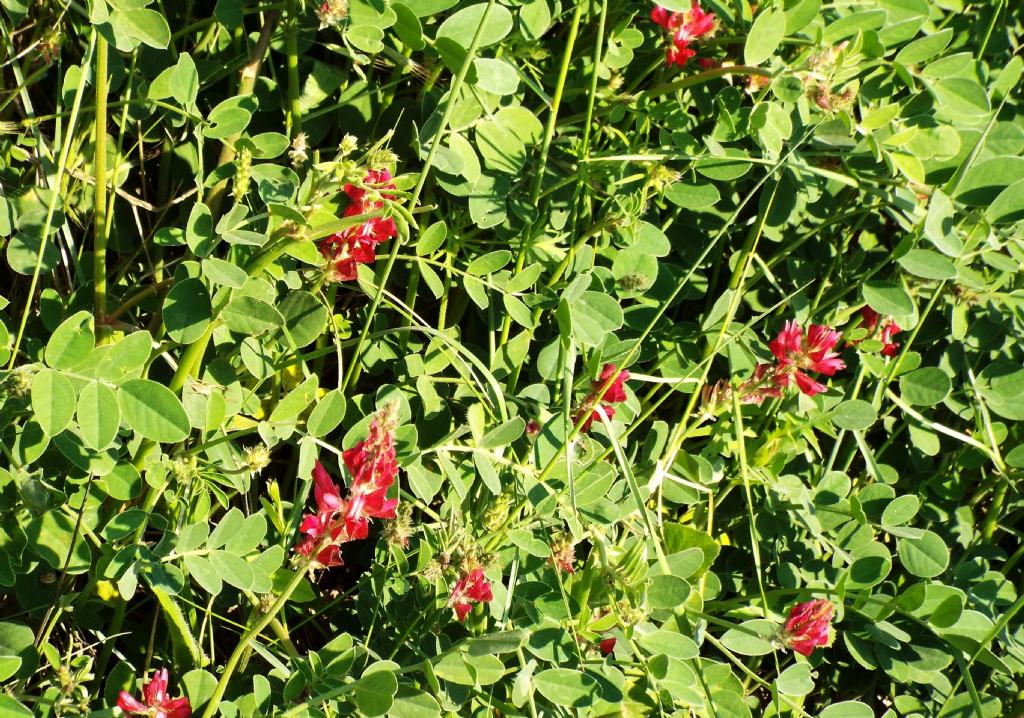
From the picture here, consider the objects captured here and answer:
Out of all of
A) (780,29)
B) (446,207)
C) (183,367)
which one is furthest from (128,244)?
(780,29)

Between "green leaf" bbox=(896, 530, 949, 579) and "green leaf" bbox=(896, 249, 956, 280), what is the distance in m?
0.47

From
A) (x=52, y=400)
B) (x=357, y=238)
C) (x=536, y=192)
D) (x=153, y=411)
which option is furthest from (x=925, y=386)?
(x=52, y=400)

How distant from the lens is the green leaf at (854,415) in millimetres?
1817

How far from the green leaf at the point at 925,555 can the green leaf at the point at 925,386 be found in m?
0.26

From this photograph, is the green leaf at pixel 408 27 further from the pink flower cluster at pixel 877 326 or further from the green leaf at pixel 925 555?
the green leaf at pixel 925 555

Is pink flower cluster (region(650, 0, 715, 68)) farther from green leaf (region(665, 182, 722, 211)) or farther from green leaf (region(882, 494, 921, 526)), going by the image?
green leaf (region(882, 494, 921, 526))

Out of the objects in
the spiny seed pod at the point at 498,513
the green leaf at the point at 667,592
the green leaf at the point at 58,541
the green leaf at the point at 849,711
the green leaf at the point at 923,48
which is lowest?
the green leaf at the point at 849,711

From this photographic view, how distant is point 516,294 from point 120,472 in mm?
653

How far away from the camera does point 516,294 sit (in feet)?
5.33

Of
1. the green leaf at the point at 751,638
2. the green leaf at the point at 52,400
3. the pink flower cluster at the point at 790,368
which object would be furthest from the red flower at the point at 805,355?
→ the green leaf at the point at 52,400

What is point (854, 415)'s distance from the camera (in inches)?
71.7

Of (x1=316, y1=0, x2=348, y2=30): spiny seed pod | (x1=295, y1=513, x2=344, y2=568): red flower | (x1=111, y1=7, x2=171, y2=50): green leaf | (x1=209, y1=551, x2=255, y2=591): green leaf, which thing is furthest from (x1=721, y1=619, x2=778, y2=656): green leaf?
(x1=111, y1=7, x2=171, y2=50): green leaf

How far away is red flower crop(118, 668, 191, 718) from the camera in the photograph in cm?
128

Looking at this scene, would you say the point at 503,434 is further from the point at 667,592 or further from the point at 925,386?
the point at 925,386
